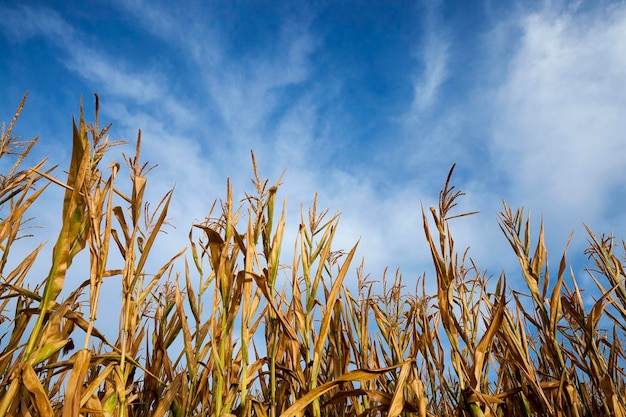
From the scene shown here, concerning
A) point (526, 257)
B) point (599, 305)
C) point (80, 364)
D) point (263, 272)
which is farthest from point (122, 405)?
point (599, 305)

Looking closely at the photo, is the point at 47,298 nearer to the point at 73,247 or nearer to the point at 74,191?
the point at 73,247

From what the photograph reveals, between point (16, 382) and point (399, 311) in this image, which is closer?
point (16, 382)

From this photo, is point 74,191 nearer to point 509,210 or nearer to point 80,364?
point 80,364

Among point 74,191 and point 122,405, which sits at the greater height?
point 74,191

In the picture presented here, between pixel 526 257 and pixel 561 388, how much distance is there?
1.87ft

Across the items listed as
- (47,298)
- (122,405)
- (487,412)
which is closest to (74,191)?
(47,298)

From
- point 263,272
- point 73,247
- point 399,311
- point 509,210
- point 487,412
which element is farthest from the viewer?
point 399,311

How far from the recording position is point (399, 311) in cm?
240

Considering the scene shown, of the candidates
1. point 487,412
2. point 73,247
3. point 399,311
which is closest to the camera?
point 73,247

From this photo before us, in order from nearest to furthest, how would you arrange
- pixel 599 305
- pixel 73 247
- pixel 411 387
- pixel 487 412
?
pixel 73 247
pixel 487 412
pixel 599 305
pixel 411 387

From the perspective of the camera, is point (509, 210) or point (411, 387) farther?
point (509, 210)

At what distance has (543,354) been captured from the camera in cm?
214

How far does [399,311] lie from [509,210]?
0.81 meters

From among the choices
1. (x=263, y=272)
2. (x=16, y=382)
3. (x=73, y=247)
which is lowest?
(x=16, y=382)
